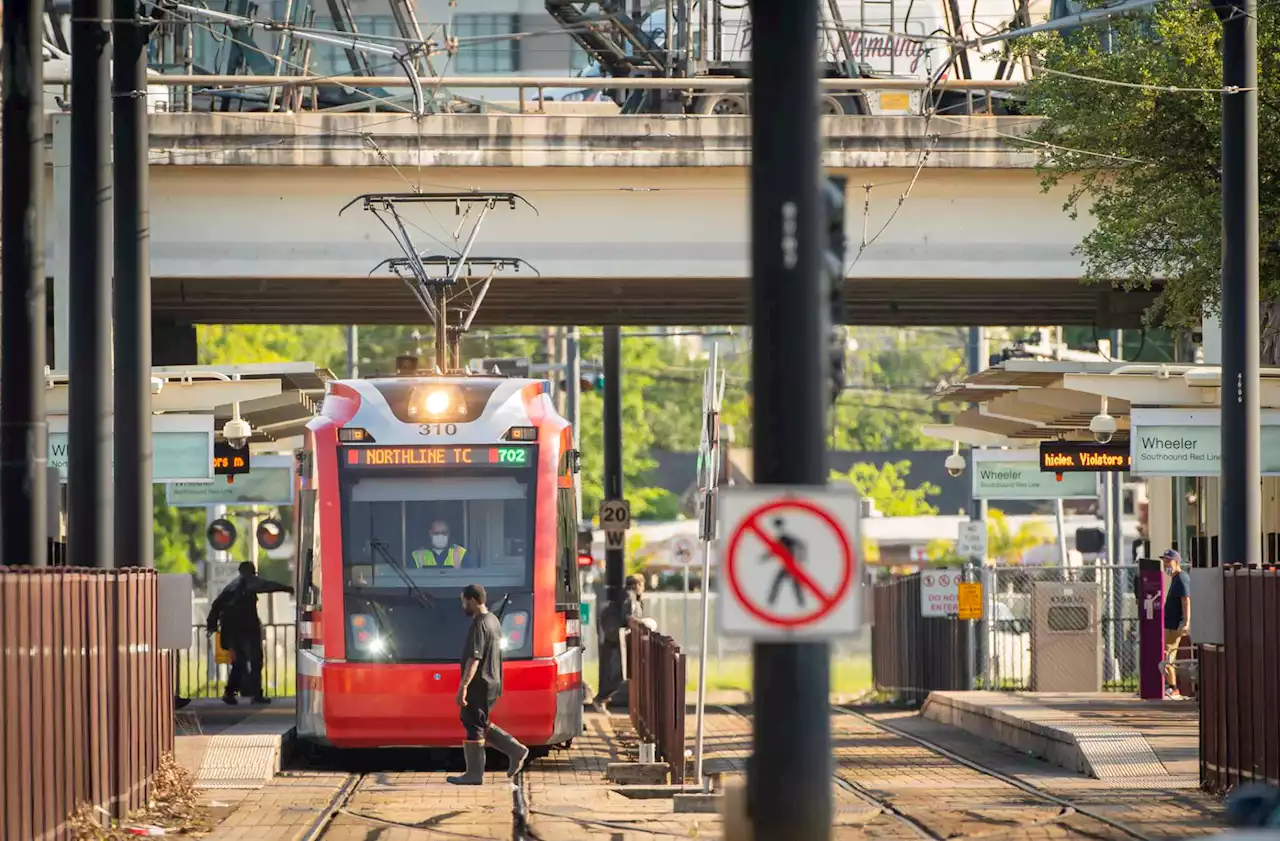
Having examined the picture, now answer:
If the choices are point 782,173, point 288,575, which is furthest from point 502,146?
point 288,575

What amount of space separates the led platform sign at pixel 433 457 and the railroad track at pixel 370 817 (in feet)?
8.90

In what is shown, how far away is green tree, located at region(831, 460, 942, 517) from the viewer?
8388 cm

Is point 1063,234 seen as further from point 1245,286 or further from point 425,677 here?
point 425,677

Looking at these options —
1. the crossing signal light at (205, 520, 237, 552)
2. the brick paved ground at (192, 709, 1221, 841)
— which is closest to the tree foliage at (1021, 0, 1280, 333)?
the brick paved ground at (192, 709, 1221, 841)

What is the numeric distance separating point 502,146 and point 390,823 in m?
13.5

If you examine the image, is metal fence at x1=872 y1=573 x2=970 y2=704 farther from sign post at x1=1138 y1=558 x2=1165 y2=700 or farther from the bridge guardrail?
the bridge guardrail

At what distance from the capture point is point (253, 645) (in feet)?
87.7

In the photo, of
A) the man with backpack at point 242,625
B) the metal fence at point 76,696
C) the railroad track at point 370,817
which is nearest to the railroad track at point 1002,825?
the railroad track at point 370,817

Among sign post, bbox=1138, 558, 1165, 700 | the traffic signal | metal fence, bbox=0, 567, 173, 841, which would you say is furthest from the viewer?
sign post, bbox=1138, 558, 1165, 700

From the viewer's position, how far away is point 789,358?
27.6 feet

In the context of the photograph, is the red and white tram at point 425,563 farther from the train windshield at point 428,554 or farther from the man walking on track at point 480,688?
the man walking on track at point 480,688

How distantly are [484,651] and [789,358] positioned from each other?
30.1 feet

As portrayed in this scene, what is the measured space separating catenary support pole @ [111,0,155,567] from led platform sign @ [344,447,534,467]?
95.7 inches

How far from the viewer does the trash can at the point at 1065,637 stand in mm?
28016
